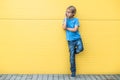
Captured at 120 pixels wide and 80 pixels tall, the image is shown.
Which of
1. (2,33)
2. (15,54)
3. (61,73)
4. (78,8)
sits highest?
(78,8)

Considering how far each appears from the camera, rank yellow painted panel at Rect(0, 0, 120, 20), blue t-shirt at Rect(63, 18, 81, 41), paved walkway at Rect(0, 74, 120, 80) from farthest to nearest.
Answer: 1. yellow painted panel at Rect(0, 0, 120, 20)
2. blue t-shirt at Rect(63, 18, 81, 41)
3. paved walkway at Rect(0, 74, 120, 80)

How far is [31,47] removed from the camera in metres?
8.79

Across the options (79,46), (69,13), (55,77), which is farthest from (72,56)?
(69,13)

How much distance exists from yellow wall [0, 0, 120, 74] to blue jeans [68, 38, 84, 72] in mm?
292

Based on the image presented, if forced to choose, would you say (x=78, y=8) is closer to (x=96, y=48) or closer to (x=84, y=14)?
(x=84, y=14)

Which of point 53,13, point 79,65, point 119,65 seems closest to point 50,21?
point 53,13

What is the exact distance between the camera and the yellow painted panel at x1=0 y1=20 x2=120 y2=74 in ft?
28.7

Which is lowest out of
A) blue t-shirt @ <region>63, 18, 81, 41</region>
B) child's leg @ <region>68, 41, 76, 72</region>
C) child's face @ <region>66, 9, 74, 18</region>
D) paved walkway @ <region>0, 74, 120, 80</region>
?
paved walkway @ <region>0, 74, 120, 80</region>

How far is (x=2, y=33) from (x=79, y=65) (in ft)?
7.49

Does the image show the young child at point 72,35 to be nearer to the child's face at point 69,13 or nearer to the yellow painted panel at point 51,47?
the child's face at point 69,13

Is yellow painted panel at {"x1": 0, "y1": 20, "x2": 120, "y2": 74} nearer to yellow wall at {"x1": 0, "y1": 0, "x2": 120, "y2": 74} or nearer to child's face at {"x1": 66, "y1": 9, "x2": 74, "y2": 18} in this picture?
yellow wall at {"x1": 0, "y1": 0, "x2": 120, "y2": 74}

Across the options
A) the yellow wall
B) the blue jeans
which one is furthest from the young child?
the yellow wall

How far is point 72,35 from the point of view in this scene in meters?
8.56

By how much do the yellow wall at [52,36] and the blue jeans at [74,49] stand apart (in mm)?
292
